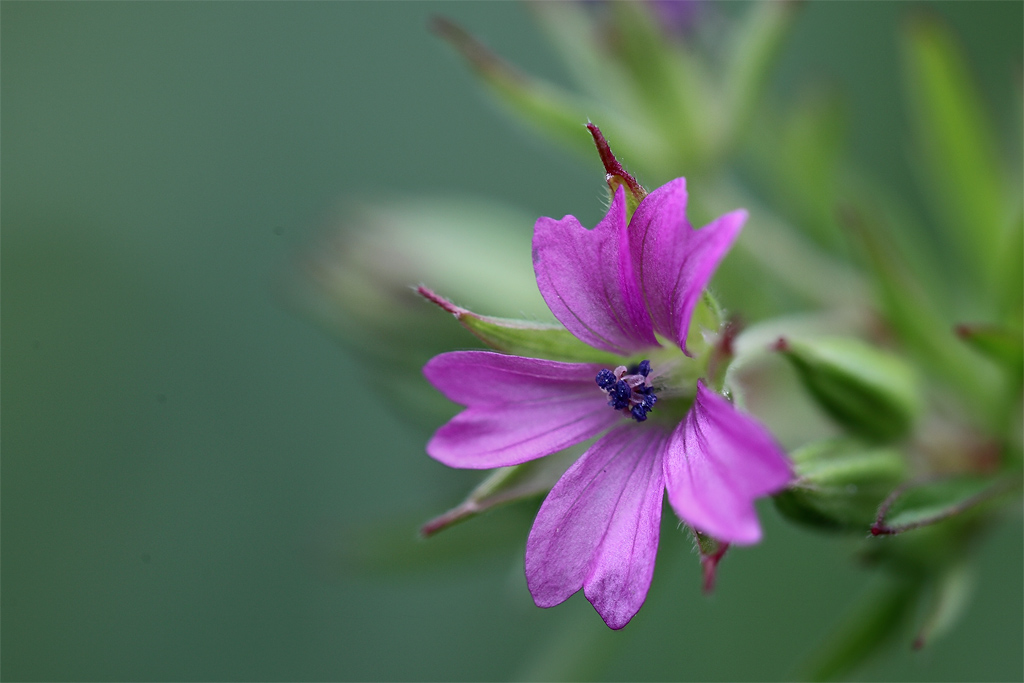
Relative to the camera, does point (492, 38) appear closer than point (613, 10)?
No

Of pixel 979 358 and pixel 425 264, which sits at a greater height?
pixel 425 264

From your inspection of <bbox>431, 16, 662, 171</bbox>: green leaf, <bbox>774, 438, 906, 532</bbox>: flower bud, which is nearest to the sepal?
<bbox>774, 438, 906, 532</bbox>: flower bud

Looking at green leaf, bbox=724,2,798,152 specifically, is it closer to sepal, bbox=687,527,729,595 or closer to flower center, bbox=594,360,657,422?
flower center, bbox=594,360,657,422

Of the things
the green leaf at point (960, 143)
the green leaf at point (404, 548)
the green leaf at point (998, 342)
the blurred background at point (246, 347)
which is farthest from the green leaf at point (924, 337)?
the blurred background at point (246, 347)

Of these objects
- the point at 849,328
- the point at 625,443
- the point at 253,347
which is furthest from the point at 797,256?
the point at 253,347

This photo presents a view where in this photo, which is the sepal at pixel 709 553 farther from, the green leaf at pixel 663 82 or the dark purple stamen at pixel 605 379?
the green leaf at pixel 663 82

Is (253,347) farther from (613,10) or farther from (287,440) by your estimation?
(613,10)
